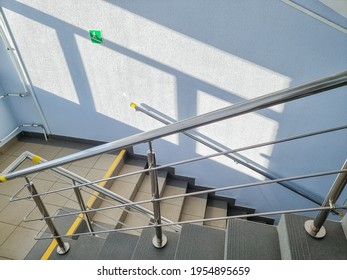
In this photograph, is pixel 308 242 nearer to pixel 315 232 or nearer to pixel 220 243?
pixel 315 232

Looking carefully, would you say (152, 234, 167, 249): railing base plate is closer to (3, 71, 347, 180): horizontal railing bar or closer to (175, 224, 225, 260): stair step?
(175, 224, 225, 260): stair step

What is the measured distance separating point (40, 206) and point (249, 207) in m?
2.47

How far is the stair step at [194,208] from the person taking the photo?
2889 millimetres

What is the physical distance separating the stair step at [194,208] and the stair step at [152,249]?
1287mm

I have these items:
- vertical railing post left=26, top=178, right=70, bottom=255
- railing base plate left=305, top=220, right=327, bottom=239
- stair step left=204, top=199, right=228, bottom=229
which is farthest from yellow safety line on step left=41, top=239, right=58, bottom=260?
railing base plate left=305, top=220, right=327, bottom=239

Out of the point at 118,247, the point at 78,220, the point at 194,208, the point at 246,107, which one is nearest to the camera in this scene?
the point at 246,107

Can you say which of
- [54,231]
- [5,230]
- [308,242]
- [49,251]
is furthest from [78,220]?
[308,242]

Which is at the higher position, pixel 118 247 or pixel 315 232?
pixel 315 232

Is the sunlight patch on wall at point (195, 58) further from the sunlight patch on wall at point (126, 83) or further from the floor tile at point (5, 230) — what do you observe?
the floor tile at point (5, 230)

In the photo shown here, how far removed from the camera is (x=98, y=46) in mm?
2584

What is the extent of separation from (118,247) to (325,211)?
54.5 inches

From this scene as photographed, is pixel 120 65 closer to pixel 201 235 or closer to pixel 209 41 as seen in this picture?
pixel 209 41

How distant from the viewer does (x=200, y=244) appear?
58.5 inches

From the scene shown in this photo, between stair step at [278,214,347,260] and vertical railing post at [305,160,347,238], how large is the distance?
24mm
